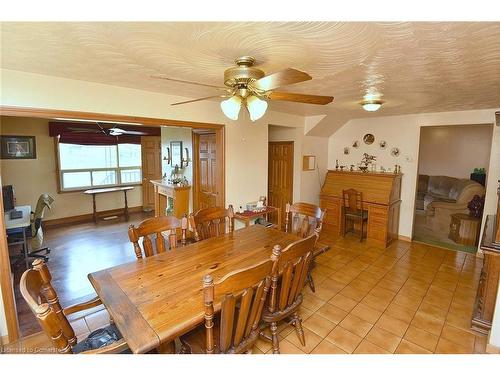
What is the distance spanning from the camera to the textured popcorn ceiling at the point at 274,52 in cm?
133

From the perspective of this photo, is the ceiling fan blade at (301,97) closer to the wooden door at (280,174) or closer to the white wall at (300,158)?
the white wall at (300,158)

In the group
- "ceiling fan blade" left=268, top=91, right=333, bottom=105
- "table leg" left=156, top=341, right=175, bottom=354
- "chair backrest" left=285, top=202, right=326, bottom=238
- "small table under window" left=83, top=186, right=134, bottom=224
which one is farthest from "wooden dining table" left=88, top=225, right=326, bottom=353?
"small table under window" left=83, top=186, right=134, bottom=224

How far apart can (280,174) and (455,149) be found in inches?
205

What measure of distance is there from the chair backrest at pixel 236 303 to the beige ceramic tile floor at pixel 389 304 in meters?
0.71

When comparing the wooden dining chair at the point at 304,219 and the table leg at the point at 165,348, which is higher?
the wooden dining chair at the point at 304,219

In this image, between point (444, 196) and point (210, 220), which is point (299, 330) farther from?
point (444, 196)

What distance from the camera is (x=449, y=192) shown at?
6.62 meters

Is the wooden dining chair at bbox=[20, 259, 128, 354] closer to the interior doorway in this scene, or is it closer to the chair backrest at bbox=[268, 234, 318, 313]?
the chair backrest at bbox=[268, 234, 318, 313]

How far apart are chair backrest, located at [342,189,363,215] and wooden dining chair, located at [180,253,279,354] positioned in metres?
3.43

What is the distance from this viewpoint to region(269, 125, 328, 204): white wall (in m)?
4.87

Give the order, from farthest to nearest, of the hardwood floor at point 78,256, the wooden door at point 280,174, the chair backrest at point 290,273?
the wooden door at point 280,174, the hardwood floor at point 78,256, the chair backrest at point 290,273

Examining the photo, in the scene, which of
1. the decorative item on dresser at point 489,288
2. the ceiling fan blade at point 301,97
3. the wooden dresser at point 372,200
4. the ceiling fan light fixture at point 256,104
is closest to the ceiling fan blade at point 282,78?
Answer: the ceiling fan light fixture at point 256,104
